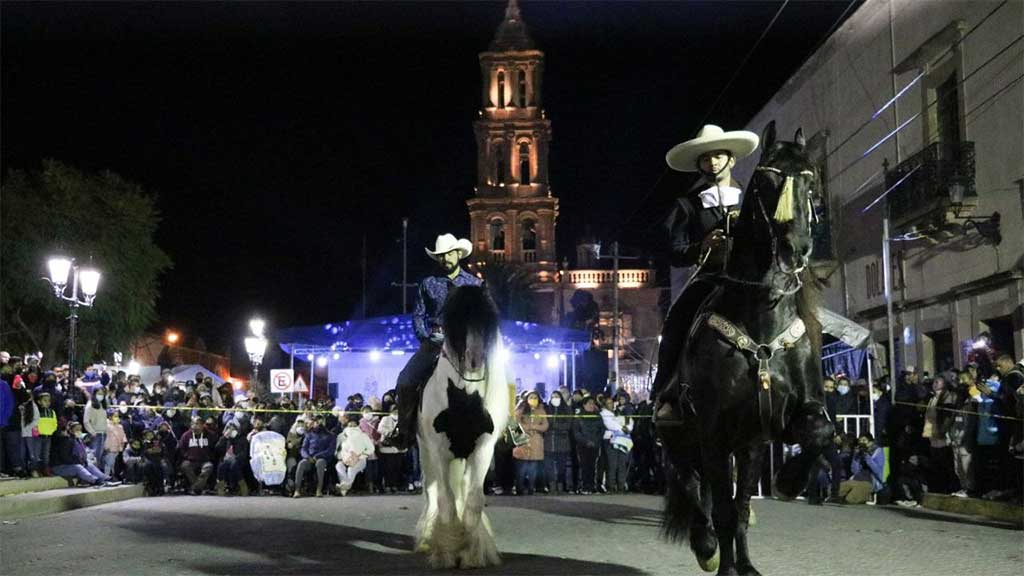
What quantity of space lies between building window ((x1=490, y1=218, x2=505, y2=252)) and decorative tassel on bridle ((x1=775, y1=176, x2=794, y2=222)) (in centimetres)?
7905

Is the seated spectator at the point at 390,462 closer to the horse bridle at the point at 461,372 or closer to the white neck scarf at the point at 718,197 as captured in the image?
the horse bridle at the point at 461,372

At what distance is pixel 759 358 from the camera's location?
6473mm

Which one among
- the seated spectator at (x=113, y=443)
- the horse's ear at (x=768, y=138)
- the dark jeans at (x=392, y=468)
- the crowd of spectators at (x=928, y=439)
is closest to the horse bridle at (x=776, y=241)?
the horse's ear at (x=768, y=138)

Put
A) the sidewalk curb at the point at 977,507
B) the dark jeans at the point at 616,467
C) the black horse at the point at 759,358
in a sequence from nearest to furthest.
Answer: the black horse at the point at 759,358, the sidewalk curb at the point at 977,507, the dark jeans at the point at 616,467

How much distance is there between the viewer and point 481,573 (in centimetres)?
828

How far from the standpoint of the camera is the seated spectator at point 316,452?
2080cm

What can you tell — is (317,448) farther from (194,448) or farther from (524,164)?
(524,164)

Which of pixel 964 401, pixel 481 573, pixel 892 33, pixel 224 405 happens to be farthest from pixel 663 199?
pixel 481 573

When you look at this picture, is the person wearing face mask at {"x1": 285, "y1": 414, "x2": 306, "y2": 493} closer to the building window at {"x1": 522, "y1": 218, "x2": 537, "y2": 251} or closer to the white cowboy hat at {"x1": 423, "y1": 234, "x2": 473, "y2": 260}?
the white cowboy hat at {"x1": 423, "y1": 234, "x2": 473, "y2": 260}

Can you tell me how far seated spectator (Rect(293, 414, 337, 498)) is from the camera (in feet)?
68.2

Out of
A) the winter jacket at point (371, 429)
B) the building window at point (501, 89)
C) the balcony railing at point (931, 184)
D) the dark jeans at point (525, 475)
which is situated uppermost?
the building window at point (501, 89)

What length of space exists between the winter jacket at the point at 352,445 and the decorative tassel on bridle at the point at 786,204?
51.9ft

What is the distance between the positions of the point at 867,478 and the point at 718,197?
10.8m

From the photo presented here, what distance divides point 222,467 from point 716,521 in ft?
53.5
